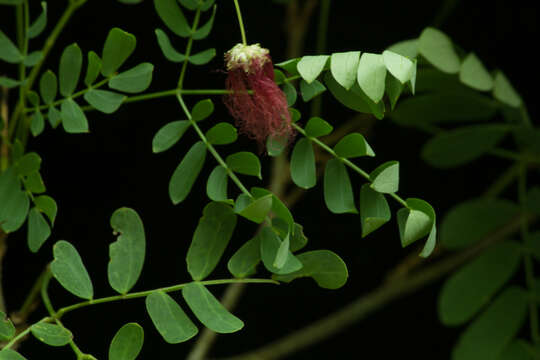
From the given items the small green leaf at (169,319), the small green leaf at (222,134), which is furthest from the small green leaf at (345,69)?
the small green leaf at (169,319)

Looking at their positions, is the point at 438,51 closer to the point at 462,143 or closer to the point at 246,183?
the point at 462,143

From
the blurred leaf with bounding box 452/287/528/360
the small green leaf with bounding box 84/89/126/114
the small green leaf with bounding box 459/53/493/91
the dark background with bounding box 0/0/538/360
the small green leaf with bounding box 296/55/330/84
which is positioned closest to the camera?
the small green leaf with bounding box 296/55/330/84

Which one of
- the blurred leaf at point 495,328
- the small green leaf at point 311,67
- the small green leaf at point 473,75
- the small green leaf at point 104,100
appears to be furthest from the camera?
the blurred leaf at point 495,328

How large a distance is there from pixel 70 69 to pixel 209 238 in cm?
19

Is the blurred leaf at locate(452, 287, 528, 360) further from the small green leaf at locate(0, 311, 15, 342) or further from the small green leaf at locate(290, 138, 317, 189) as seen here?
the small green leaf at locate(0, 311, 15, 342)

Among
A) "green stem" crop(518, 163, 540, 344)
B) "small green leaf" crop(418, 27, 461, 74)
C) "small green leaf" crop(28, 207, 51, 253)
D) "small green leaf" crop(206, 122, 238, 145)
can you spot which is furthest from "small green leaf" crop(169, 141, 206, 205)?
"green stem" crop(518, 163, 540, 344)

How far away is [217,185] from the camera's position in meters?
0.55

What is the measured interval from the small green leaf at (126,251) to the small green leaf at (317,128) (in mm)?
156

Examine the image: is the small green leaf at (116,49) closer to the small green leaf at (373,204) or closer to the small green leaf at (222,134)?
the small green leaf at (222,134)

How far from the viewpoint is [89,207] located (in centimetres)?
92

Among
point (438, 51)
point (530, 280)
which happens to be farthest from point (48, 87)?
point (530, 280)

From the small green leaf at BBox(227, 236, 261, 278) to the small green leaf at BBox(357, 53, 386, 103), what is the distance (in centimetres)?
16

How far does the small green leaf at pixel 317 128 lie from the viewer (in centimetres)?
52

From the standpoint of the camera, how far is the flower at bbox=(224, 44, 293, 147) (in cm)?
49
